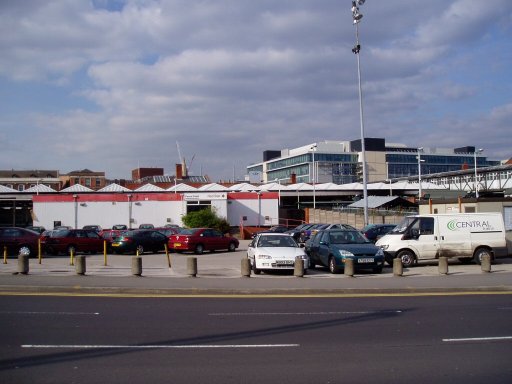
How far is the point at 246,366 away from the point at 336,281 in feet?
32.4

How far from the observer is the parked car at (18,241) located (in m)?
26.1

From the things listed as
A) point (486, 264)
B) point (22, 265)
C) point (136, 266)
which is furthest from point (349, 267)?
point (22, 265)

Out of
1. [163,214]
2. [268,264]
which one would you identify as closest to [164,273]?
[268,264]

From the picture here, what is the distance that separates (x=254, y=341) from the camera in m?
8.55

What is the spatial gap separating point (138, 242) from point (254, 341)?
74.9 ft

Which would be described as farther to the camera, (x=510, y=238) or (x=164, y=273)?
(x=510, y=238)

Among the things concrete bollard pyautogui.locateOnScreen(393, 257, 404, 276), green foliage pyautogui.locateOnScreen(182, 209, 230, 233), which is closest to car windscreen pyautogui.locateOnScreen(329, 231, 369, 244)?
concrete bollard pyautogui.locateOnScreen(393, 257, 404, 276)

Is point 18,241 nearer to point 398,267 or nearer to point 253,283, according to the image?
point 253,283

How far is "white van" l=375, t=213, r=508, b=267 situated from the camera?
20.8 metres

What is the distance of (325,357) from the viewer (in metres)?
7.52

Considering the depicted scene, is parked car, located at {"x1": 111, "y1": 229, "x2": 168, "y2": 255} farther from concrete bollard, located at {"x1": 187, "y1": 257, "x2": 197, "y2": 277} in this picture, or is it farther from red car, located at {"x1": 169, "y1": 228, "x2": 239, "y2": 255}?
concrete bollard, located at {"x1": 187, "y1": 257, "x2": 197, "y2": 277}

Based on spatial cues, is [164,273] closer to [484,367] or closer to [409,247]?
[409,247]

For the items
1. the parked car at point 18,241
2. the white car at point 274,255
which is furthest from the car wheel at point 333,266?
the parked car at point 18,241

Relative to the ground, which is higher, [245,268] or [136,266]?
[136,266]
